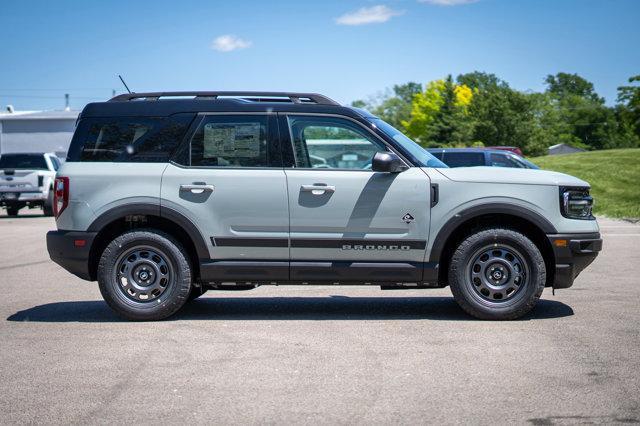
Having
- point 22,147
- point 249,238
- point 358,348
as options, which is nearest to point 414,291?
point 249,238

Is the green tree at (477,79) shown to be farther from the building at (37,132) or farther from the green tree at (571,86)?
the building at (37,132)

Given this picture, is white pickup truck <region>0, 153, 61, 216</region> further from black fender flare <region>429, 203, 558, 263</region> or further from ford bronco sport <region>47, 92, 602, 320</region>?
black fender flare <region>429, 203, 558, 263</region>

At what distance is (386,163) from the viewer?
25.0 ft

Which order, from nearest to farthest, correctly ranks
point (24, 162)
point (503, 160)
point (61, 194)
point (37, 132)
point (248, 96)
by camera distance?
point (61, 194) < point (248, 96) < point (503, 160) < point (24, 162) < point (37, 132)

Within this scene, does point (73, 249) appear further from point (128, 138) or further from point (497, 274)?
point (497, 274)

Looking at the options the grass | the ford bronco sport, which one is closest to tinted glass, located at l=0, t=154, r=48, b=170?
the grass

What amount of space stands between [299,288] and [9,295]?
332 centimetres

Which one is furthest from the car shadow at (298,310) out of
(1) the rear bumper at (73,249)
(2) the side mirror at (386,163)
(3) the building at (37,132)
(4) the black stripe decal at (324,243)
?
(3) the building at (37,132)

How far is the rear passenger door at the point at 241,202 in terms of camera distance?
786 cm

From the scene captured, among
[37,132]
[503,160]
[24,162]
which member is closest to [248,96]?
[503,160]

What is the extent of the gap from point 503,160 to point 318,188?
16264mm

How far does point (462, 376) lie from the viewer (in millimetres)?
5699

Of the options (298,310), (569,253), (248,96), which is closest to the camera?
(569,253)

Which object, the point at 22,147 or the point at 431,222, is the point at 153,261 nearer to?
the point at 431,222
